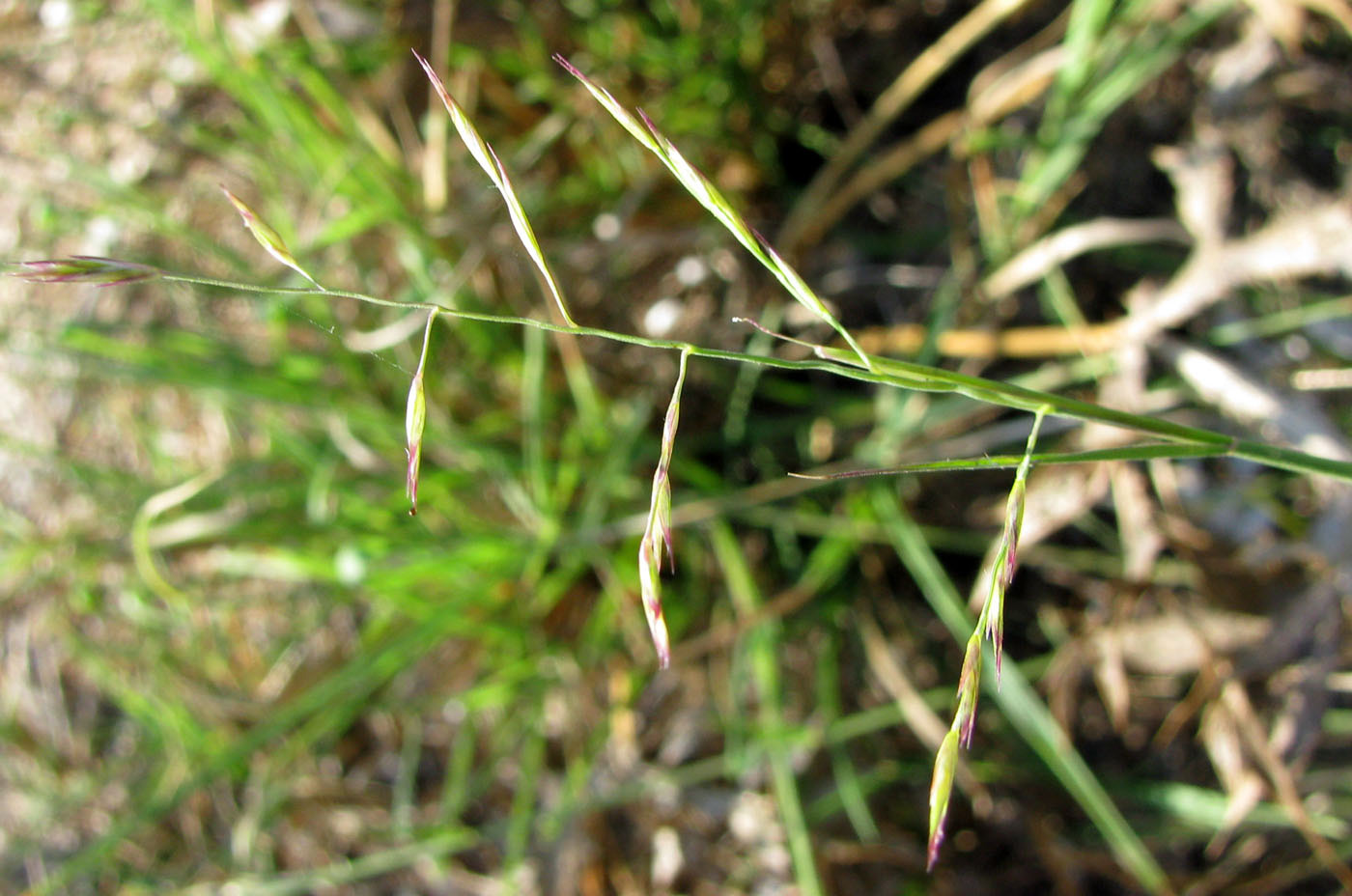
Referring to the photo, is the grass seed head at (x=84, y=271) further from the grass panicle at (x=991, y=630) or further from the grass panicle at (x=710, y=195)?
the grass panicle at (x=991, y=630)

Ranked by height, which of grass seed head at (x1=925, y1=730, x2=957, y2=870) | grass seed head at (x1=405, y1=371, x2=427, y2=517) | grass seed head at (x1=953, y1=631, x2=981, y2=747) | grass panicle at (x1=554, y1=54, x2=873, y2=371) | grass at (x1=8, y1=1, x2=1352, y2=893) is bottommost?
grass at (x1=8, y1=1, x2=1352, y2=893)

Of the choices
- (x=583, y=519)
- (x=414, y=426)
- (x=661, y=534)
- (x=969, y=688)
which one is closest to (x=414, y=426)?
(x=414, y=426)

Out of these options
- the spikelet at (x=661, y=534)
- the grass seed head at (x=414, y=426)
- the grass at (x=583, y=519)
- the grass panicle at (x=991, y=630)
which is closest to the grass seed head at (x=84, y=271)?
the grass seed head at (x=414, y=426)

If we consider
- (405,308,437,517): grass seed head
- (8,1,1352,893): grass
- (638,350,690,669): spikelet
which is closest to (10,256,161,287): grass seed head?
(405,308,437,517): grass seed head

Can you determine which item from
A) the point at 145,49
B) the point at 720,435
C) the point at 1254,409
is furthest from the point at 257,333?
the point at 1254,409

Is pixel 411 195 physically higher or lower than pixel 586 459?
higher

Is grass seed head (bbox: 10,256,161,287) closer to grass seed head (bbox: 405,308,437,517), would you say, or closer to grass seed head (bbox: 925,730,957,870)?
grass seed head (bbox: 405,308,437,517)

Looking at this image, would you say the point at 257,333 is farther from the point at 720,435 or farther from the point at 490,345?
the point at 720,435

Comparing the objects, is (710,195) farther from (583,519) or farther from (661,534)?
A: (583,519)
